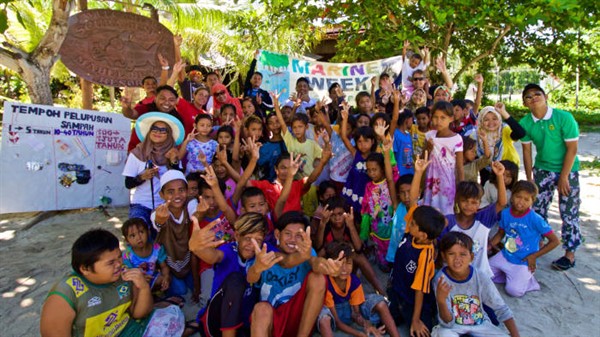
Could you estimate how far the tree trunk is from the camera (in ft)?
14.2

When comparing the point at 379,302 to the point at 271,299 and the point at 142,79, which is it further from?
the point at 142,79

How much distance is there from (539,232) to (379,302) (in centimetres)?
166

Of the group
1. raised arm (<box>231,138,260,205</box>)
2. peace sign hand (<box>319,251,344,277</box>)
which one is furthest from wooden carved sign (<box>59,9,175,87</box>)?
peace sign hand (<box>319,251,344,277</box>)

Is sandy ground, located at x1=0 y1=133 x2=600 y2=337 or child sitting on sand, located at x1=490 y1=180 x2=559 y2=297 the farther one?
child sitting on sand, located at x1=490 y1=180 x2=559 y2=297

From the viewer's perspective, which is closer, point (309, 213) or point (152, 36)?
point (309, 213)

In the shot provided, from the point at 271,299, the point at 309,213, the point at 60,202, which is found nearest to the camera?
the point at 271,299

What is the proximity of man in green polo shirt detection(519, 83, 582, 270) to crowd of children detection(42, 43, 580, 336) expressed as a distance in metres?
0.02

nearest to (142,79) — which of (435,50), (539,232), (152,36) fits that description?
(152,36)

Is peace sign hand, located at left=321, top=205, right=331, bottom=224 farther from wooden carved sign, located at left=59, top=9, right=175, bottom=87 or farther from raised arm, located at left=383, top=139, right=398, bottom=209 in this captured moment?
wooden carved sign, located at left=59, top=9, right=175, bottom=87

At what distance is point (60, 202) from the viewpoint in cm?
509

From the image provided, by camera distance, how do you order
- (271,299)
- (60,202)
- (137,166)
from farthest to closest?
(60,202) → (137,166) → (271,299)

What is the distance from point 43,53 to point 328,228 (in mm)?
3769

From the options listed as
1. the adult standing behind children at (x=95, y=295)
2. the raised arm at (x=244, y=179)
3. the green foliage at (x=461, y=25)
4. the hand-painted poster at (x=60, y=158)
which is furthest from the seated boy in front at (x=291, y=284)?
the green foliage at (x=461, y=25)

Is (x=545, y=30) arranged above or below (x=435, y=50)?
above
